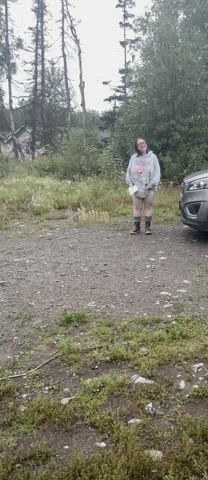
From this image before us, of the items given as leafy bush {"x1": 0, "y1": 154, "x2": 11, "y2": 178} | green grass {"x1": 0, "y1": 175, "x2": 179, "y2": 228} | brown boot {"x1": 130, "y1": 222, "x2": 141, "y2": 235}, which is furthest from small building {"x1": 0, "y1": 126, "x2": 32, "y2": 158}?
brown boot {"x1": 130, "y1": 222, "x2": 141, "y2": 235}

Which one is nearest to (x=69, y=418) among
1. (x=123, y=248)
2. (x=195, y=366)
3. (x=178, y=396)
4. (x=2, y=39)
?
(x=178, y=396)

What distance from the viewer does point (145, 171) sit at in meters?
7.12

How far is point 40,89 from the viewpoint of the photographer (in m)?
32.1

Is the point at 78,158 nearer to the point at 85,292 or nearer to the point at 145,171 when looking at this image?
the point at 145,171

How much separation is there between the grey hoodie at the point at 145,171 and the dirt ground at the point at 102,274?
90 centimetres

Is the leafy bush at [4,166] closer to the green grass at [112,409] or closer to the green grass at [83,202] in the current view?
the green grass at [83,202]

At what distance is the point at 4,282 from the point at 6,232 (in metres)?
3.37

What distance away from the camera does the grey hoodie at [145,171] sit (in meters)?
7.11

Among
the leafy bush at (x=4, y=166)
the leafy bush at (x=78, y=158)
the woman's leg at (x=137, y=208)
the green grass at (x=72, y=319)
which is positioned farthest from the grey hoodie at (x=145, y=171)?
the leafy bush at (x=4, y=166)

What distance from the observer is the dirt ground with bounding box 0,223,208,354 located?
4359 millimetres

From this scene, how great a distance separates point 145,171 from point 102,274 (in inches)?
95.0

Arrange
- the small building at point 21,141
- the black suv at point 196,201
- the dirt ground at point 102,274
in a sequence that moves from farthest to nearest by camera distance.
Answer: the small building at point 21,141 < the black suv at point 196,201 < the dirt ground at point 102,274

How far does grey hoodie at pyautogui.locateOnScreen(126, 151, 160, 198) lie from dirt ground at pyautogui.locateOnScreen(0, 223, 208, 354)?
0.90 metres

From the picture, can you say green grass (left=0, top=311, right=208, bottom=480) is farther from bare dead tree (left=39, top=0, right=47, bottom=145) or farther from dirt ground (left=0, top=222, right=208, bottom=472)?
bare dead tree (left=39, top=0, right=47, bottom=145)
